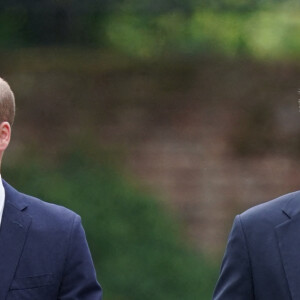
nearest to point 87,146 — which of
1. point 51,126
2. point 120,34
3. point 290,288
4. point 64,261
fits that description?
point 51,126

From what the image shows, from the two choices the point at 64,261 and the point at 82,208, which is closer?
the point at 64,261

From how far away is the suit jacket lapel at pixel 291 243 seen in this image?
3.08m

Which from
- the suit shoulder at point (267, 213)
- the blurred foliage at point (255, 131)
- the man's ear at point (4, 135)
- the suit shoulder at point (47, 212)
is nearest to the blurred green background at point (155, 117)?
the blurred foliage at point (255, 131)

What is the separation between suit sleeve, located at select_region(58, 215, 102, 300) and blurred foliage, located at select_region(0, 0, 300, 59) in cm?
338

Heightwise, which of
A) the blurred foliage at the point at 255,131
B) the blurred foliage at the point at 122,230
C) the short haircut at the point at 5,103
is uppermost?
the short haircut at the point at 5,103

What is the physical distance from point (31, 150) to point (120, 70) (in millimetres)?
727

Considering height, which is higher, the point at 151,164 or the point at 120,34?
the point at 120,34

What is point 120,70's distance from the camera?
6738 millimetres

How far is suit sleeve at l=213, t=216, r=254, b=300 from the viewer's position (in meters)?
3.11

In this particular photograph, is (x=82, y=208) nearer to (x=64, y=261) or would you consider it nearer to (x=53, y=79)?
(x=53, y=79)

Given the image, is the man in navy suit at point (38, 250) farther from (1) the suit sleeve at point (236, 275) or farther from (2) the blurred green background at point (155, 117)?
(2) the blurred green background at point (155, 117)

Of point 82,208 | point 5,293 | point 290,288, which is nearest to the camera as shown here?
point 290,288

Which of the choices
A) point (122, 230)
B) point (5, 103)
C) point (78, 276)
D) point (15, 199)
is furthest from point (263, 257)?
point (122, 230)

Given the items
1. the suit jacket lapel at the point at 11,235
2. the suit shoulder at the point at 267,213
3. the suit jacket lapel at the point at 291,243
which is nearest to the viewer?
the suit jacket lapel at the point at 291,243
